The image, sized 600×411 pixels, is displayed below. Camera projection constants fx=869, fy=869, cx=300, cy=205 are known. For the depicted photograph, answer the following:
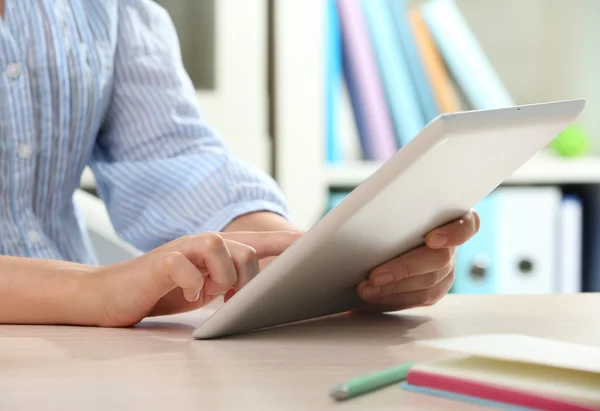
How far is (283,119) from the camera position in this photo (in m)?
1.56

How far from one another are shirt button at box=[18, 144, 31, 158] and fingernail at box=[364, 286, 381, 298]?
445mm

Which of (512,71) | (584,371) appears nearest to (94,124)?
(584,371)

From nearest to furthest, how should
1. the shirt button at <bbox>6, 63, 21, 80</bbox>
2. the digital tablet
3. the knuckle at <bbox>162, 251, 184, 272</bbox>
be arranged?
1. the digital tablet
2. the knuckle at <bbox>162, 251, 184, 272</bbox>
3. the shirt button at <bbox>6, 63, 21, 80</bbox>

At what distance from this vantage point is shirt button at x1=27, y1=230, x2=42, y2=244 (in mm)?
930

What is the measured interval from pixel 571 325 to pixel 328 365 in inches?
9.9

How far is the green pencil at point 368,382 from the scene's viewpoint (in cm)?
37

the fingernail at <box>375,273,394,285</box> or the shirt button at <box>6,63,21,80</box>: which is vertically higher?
the shirt button at <box>6,63,21,80</box>

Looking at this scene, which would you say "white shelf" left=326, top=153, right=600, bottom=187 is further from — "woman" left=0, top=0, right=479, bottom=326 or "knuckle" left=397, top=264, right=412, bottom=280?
"knuckle" left=397, top=264, right=412, bottom=280

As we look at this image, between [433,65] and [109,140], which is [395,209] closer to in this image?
[109,140]

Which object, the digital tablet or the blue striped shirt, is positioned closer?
the digital tablet

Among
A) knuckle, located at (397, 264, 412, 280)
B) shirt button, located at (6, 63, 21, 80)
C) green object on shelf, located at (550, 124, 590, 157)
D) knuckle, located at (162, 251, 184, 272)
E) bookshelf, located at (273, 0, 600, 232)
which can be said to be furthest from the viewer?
green object on shelf, located at (550, 124, 590, 157)

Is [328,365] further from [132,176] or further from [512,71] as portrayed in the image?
[512,71]

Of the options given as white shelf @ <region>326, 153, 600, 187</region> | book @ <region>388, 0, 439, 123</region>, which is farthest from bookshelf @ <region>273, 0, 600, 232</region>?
book @ <region>388, 0, 439, 123</region>

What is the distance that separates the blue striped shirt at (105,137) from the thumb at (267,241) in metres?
0.24
